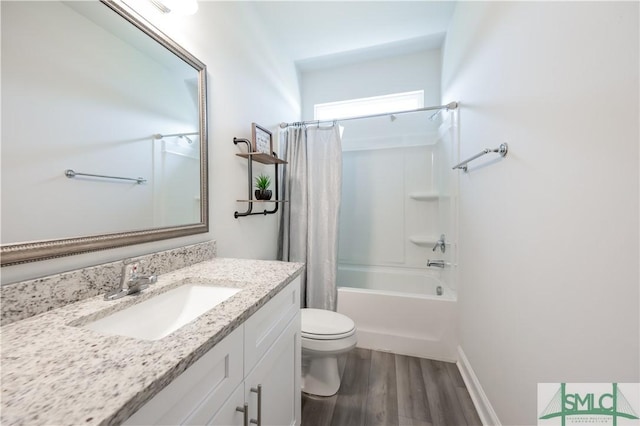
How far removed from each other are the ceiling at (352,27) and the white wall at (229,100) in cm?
25

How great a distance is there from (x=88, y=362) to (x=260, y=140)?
1468mm

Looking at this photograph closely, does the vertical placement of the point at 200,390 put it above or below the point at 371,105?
below

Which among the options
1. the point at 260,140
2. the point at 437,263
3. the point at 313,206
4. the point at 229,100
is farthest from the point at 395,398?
the point at 229,100

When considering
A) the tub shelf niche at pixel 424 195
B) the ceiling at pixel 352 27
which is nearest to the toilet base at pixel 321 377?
the tub shelf niche at pixel 424 195

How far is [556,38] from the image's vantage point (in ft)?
2.64

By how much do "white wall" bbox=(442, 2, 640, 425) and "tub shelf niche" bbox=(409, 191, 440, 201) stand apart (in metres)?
1.01

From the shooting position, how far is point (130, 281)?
0.83 metres

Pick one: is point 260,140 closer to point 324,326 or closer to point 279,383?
point 324,326

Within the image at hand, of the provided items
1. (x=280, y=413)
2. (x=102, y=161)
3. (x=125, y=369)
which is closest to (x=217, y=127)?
(x=102, y=161)

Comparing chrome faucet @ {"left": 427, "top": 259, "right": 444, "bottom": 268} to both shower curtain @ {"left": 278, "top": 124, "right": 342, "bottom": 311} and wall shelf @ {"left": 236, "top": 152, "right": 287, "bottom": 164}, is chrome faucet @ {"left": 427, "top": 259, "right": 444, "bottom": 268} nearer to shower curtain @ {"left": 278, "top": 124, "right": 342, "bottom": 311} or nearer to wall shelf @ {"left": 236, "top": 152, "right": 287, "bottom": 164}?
shower curtain @ {"left": 278, "top": 124, "right": 342, "bottom": 311}

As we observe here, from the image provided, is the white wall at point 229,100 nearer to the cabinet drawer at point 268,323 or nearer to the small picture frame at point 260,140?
the small picture frame at point 260,140

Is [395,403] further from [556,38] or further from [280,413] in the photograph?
[556,38]

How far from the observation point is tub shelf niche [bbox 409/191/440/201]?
2449 millimetres

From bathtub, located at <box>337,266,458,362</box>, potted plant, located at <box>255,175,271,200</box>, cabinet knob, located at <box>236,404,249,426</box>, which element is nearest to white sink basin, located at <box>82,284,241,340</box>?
cabinet knob, located at <box>236,404,249,426</box>
